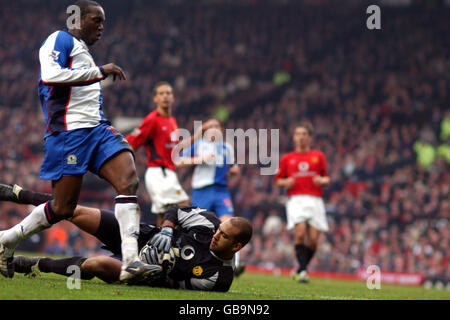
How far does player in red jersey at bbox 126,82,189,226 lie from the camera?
9.74 meters

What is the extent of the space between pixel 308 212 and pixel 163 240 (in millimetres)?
5168

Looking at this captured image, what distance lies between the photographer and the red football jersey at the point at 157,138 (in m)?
9.63

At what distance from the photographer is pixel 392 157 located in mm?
19734

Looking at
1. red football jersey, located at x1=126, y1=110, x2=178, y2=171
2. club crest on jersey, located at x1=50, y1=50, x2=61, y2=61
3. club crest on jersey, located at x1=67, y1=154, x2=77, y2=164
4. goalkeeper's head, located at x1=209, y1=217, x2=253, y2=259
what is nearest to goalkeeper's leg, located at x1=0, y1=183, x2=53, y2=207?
club crest on jersey, located at x1=67, y1=154, x2=77, y2=164

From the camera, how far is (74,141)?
5566 mm

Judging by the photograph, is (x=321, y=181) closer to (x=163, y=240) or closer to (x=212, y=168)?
(x=212, y=168)

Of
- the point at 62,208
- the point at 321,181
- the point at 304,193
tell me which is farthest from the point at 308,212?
the point at 62,208

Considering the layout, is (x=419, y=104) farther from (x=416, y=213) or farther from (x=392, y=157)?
(x=416, y=213)

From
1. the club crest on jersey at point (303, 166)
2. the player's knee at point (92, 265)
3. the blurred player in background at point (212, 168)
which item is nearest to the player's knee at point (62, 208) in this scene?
the player's knee at point (92, 265)

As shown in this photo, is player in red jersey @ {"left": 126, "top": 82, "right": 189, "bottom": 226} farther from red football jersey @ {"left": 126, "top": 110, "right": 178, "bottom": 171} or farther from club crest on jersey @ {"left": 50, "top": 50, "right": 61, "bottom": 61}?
club crest on jersey @ {"left": 50, "top": 50, "right": 61, "bottom": 61}

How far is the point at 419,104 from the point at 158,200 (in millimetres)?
14853

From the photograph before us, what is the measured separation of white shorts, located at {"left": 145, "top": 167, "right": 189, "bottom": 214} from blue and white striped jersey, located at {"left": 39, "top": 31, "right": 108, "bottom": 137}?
4047mm

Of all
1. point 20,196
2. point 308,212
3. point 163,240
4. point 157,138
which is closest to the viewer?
point 163,240

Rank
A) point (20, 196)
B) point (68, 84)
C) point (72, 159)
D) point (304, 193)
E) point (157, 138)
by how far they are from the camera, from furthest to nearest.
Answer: point (304, 193)
point (157, 138)
point (20, 196)
point (72, 159)
point (68, 84)
